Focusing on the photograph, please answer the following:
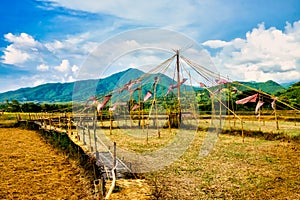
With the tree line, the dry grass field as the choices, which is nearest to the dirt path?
the dry grass field

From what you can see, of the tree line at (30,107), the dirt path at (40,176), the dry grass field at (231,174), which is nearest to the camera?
the dry grass field at (231,174)

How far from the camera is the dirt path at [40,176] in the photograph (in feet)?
17.8

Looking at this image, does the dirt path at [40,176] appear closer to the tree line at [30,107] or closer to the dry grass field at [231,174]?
the dry grass field at [231,174]

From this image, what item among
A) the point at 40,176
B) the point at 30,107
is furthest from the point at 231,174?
the point at 30,107

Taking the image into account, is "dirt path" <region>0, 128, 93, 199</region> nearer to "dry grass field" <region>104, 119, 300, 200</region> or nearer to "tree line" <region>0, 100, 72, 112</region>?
"dry grass field" <region>104, 119, 300, 200</region>

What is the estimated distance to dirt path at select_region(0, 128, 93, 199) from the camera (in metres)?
5.42

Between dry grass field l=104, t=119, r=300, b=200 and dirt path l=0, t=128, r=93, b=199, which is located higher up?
dry grass field l=104, t=119, r=300, b=200

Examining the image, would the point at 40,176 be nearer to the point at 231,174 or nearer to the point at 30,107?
the point at 231,174

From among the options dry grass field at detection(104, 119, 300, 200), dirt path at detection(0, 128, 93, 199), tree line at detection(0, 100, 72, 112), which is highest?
tree line at detection(0, 100, 72, 112)

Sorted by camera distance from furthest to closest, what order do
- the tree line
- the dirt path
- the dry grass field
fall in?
the tree line
the dirt path
the dry grass field

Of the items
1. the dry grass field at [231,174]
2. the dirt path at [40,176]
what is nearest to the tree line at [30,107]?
the dirt path at [40,176]

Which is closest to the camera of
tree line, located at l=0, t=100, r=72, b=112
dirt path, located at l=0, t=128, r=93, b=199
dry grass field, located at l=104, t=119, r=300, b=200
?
dry grass field, located at l=104, t=119, r=300, b=200

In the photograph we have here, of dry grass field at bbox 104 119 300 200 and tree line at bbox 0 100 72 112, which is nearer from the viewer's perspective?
dry grass field at bbox 104 119 300 200

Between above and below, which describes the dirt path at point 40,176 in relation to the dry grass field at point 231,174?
below
